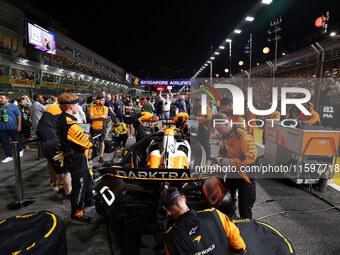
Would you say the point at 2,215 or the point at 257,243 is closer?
the point at 257,243

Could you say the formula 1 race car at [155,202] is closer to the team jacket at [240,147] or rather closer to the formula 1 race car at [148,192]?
the formula 1 race car at [148,192]

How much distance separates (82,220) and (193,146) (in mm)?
2263

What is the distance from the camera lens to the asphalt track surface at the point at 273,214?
8.29 ft

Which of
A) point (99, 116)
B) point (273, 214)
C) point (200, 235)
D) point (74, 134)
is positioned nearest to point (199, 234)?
point (200, 235)

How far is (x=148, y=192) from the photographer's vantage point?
2.79m

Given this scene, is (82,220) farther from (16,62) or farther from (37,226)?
(16,62)

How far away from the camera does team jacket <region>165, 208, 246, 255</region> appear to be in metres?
1.37

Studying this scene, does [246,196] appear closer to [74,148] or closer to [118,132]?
[74,148]

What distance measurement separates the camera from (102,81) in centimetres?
3209

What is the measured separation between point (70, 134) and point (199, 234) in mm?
2145

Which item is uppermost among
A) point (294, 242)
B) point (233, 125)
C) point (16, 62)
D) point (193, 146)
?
point (16, 62)

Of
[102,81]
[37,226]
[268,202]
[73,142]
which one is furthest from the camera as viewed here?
[102,81]

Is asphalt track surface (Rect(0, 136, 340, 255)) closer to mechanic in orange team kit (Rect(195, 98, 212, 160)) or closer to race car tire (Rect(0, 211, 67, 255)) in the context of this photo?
race car tire (Rect(0, 211, 67, 255))

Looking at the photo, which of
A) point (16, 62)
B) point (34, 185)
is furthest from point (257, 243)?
point (16, 62)
